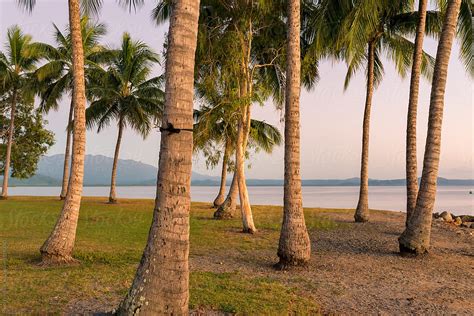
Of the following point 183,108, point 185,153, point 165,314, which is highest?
point 183,108

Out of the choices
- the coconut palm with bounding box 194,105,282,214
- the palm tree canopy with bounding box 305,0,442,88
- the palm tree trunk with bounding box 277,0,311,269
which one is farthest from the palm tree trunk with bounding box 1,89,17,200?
the palm tree trunk with bounding box 277,0,311,269

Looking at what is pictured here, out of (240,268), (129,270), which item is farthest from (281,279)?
(129,270)

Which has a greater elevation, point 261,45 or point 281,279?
point 261,45

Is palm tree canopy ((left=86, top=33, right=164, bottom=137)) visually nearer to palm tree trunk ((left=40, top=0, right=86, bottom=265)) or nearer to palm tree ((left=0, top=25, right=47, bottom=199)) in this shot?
palm tree ((left=0, top=25, right=47, bottom=199))

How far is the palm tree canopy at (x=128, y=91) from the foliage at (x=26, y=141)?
7.80m

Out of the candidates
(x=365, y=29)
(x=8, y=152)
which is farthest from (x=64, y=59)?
(x=365, y=29)

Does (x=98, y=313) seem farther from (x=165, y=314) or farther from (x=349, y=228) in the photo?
(x=349, y=228)

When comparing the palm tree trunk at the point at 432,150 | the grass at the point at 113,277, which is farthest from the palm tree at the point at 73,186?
the palm tree trunk at the point at 432,150

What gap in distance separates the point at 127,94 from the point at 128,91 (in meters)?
0.38

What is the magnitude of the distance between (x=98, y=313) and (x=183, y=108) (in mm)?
3256

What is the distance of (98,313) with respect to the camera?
556 cm

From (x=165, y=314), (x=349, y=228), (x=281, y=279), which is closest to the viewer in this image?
(x=165, y=314)

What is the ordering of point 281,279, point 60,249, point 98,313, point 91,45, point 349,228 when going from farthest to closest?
point 91,45
point 349,228
point 60,249
point 281,279
point 98,313

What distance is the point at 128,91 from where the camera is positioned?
1150 inches
